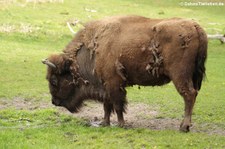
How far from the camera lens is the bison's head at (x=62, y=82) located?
1110 cm

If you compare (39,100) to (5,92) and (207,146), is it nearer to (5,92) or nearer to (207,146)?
(5,92)

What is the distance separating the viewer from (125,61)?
10.3 m

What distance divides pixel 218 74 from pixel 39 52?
24.1 ft

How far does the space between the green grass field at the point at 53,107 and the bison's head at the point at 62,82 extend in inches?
12.6

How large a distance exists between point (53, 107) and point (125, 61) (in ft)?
9.64

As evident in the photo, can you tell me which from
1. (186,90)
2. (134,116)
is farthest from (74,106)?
(186,90)

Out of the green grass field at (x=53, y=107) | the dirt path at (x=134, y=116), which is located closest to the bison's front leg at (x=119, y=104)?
the dirt path at (x=134, y=116)

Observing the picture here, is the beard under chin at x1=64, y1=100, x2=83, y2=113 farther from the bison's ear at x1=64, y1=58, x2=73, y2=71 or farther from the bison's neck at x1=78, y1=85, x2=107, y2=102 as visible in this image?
the bison's ear at x1=64, y1=58, x2=73, y2=71

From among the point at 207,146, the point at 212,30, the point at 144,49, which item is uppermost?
the point at 144,49

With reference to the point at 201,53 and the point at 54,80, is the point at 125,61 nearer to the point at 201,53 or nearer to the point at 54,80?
the point at 201,53

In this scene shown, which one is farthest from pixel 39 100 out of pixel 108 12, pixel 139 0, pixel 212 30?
pixel 139 0

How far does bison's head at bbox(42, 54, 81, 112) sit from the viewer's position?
11.1 meters

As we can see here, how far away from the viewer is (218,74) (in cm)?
1872

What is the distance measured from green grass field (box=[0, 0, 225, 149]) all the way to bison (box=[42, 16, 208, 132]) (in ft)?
1.97
